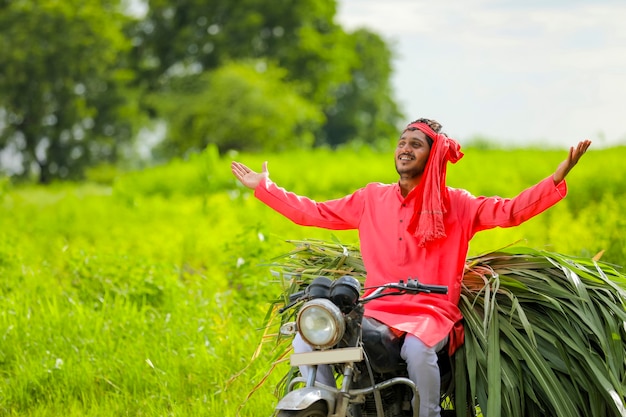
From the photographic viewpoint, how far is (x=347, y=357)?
3287 millimetres

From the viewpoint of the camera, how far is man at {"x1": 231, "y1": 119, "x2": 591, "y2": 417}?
12.4ft

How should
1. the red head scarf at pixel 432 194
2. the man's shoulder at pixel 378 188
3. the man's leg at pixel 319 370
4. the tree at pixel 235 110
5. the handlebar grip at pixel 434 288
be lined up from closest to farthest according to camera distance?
the handlebar grip at pixel 434 288 → the man's leg at pixel 319 370 → the red head scarf at pixel 432 194 → the man's shoulder at pixel 378 188 → the tree at pixel 235 110

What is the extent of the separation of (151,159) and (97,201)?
3321cm

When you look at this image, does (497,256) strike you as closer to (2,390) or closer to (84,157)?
(2,390)

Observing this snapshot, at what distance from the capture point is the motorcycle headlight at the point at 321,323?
10.7ft

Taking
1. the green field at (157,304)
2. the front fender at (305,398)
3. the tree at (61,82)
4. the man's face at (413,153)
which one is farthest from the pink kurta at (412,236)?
the tree at (61,82)

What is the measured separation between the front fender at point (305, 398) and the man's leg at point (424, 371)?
0.38 meters

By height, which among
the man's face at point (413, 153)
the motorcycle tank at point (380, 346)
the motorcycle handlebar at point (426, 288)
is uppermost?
the man's face at point (413, 153)

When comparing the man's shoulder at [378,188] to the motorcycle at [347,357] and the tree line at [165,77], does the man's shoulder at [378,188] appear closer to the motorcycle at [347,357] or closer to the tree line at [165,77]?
the motorcycle at [347,357]

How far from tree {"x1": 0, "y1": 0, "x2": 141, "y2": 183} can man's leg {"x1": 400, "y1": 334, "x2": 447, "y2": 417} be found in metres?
31.3

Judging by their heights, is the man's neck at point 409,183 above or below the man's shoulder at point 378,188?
above

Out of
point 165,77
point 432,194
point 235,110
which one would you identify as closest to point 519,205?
point 432,194

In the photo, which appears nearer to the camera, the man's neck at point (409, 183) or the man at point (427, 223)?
the man at point (427, 223)

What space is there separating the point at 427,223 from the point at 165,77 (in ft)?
121
